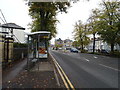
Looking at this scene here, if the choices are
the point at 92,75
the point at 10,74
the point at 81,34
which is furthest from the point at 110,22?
the point at 10,74

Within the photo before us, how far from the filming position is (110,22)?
3216 centimetres

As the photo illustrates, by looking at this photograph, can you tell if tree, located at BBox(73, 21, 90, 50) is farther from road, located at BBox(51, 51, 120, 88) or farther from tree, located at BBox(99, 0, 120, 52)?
road, located at BBox(51, 51, 120, 88)

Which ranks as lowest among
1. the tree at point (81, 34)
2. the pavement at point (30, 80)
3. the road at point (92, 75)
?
the road at point (92, 75)

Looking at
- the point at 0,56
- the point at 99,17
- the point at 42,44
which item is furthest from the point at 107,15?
the point at 0,56

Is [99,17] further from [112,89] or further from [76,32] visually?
[112,89]

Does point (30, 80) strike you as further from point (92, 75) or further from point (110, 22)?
point (110, 22)

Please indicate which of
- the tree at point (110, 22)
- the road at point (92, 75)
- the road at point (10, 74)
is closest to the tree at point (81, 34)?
the tree at point (110, 22)

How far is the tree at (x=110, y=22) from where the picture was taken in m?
29.6

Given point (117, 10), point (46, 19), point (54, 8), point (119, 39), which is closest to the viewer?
point (54, 8)

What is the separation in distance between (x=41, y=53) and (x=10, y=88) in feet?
42.9

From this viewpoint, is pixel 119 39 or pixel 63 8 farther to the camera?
pixel 119 39

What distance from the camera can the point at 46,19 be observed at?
26.0 meters

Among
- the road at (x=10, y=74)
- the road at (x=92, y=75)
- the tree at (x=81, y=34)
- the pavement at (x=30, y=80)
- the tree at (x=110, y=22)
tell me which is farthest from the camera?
the tree at (x=81, y=34)

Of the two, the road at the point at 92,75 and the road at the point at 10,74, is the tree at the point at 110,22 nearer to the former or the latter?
the road at the point at 92,75
